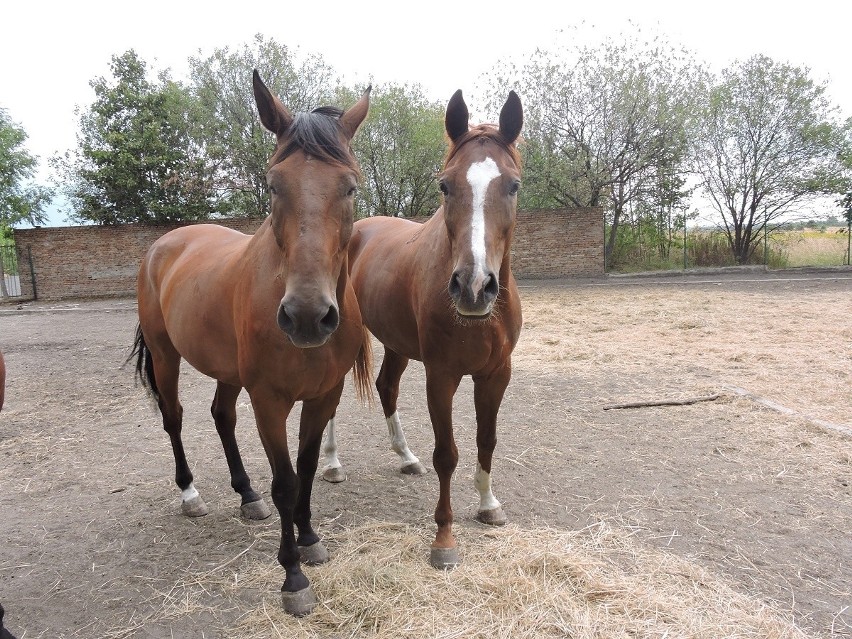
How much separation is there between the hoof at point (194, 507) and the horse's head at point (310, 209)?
2097 millimetres

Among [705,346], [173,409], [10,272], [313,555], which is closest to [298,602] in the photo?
[313,555]

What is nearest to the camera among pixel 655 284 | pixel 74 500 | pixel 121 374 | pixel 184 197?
pixel 74 500

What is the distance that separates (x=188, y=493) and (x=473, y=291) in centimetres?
253

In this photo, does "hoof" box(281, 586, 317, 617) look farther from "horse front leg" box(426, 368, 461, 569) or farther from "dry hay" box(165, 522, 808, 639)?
"horse front leg" box(426, 368, 461, 569)

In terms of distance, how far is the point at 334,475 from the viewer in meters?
3.84

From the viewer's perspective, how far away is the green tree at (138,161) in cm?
1798

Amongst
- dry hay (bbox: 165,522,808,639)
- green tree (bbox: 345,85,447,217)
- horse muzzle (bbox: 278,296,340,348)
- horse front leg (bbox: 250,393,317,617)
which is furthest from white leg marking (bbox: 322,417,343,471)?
green tree (bbox: 345,85,447,217)

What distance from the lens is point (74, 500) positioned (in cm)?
359

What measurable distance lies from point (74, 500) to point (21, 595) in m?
1.10

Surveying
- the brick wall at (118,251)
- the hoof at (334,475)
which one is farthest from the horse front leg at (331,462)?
the brick wall at (118,251)

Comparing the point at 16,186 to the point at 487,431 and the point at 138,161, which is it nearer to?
the point at 138,161

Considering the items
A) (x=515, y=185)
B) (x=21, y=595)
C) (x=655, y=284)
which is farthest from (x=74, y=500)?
(x=655, y=284)

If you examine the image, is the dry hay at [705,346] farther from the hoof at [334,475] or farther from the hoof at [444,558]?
the hoof at [444,558]

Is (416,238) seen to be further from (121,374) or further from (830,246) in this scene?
(830,246)
